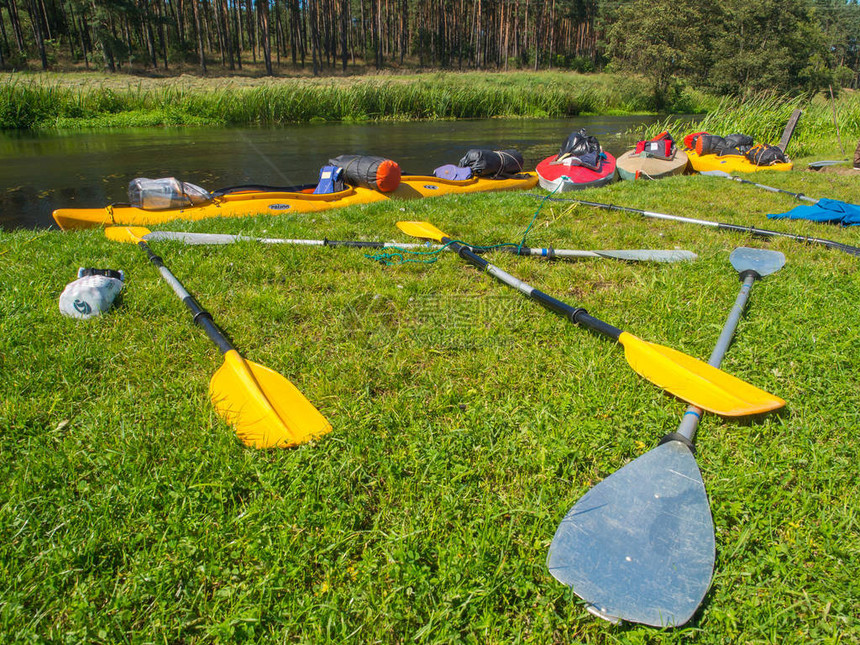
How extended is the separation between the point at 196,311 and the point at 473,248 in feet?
6.87

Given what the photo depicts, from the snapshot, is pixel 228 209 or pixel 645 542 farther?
pixel 228 209

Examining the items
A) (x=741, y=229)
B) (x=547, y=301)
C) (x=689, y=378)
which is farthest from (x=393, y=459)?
(x=741, y=229)

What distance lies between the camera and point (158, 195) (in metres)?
5.44

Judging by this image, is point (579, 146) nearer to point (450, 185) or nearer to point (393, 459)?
point (450, 185)

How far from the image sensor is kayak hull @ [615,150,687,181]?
8.98 metres

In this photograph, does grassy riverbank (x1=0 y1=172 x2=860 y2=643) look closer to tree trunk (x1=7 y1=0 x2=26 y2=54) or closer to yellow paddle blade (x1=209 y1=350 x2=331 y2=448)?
yellow paddle blade (x1=209 y1=350 x2=331 y2=448)

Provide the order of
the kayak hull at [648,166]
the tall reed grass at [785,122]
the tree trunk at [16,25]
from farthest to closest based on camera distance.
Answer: the tree trunk at [16,25] < the tall reed grass at [785,122] < the kayak hull at [648,166]

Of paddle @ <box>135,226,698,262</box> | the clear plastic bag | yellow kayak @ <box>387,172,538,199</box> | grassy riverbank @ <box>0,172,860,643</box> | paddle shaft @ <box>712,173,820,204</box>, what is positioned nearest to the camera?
grassy riverbank @ <box>0,172,860,643</box>

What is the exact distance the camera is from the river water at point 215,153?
30.6 feet

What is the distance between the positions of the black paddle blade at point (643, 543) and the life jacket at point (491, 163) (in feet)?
23.8

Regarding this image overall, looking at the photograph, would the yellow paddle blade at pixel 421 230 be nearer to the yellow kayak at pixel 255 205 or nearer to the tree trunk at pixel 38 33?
the yellow kayak at pixel 255 205

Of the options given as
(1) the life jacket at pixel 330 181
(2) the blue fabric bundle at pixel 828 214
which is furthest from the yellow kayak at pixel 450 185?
(2) the blue fabric bundle at pixel 828 214

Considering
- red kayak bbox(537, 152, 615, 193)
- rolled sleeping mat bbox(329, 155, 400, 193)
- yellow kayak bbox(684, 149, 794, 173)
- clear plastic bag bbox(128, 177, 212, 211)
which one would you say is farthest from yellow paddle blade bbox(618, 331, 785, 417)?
yellow kayak bbox(684, 149, 794, 173)

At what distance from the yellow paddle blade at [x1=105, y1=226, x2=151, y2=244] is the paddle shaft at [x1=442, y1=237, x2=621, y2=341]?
2716mm
